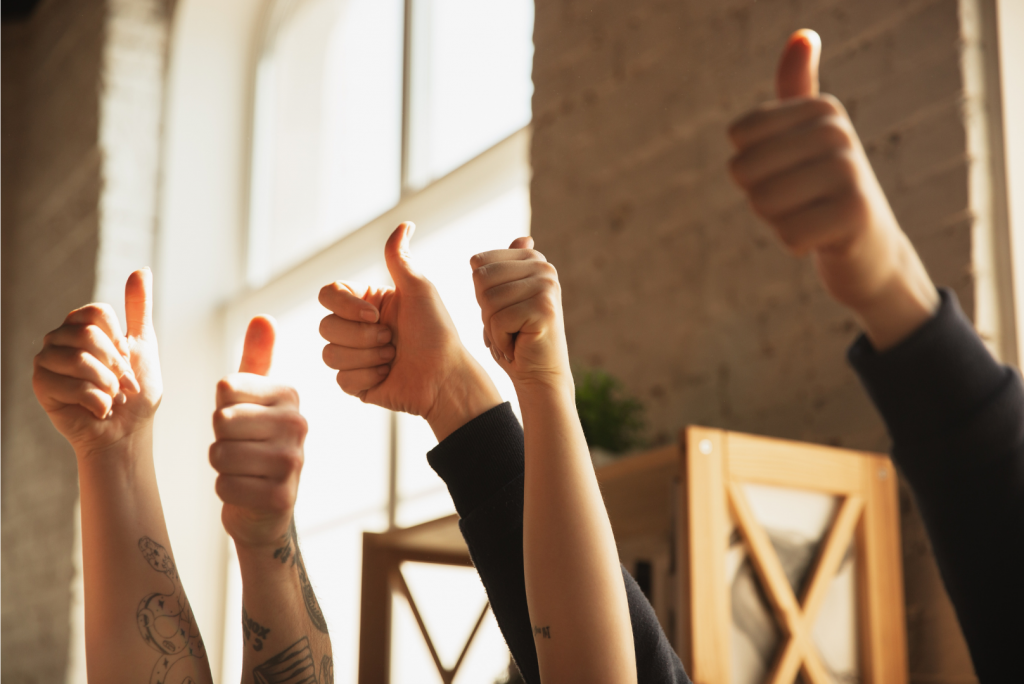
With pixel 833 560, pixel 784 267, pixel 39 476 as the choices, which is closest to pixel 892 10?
pixel 784 267

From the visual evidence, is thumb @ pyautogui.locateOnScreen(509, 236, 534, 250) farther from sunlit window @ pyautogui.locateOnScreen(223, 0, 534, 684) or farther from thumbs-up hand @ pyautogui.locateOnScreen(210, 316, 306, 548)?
sunlit window @ pyautogui.locateOnScreen(223, 0, 534, 684)

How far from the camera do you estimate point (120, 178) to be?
2.03 meters

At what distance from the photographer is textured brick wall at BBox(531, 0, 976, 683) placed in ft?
3.82

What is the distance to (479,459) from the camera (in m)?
0.63

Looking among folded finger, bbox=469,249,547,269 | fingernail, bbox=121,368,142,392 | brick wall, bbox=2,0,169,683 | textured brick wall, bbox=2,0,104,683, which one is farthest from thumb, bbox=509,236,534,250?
textured brick wall, bbox=2,0,104,683

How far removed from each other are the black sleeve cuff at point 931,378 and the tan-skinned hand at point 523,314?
0.64ft

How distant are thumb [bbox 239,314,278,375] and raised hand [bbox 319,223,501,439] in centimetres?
6

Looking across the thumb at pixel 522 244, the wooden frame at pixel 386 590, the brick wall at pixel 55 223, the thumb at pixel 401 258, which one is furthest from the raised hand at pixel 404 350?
the brick wall at pixel 55 223

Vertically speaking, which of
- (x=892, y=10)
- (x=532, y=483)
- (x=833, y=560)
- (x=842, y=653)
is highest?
(x=892, y=10)

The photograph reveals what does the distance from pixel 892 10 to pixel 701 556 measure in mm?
797

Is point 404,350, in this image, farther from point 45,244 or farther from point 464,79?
point 464,79

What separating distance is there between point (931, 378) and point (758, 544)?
744mm

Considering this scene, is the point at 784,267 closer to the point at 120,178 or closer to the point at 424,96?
the point at 424,96

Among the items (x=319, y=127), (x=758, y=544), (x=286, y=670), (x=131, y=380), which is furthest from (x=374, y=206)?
(x=286, y=670)
